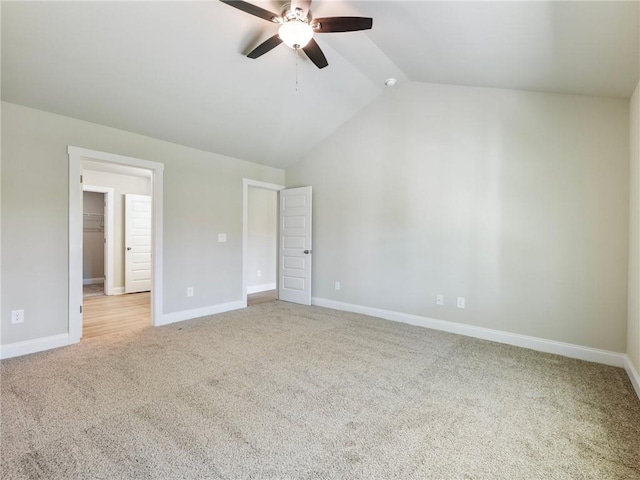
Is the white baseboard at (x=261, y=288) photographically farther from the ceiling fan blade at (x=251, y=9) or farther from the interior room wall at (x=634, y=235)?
the interior room wall at (x=634, y=235)

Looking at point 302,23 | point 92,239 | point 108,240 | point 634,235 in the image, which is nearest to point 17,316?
point 108,240

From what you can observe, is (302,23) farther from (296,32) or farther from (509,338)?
(509,338)

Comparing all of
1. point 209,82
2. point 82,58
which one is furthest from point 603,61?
point 82,58

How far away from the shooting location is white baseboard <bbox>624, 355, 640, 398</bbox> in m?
2.37

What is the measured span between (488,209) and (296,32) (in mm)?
2733

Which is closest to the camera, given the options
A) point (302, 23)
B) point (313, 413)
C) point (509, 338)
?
point (313, 413)

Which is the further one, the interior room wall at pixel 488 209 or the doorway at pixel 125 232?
the doorway at pixel 125 232

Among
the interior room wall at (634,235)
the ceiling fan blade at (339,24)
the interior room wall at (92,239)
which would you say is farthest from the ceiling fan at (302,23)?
the interior room wall at (92,239)

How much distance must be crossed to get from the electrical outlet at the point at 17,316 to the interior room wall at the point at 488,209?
3.73 meters

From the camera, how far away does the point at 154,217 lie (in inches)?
158

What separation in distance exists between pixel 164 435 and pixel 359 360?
173cm

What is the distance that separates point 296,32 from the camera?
2.25 meters

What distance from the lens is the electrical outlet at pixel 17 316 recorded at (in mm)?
2981

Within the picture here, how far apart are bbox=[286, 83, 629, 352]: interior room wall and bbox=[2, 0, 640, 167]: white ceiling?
34 centimetres
